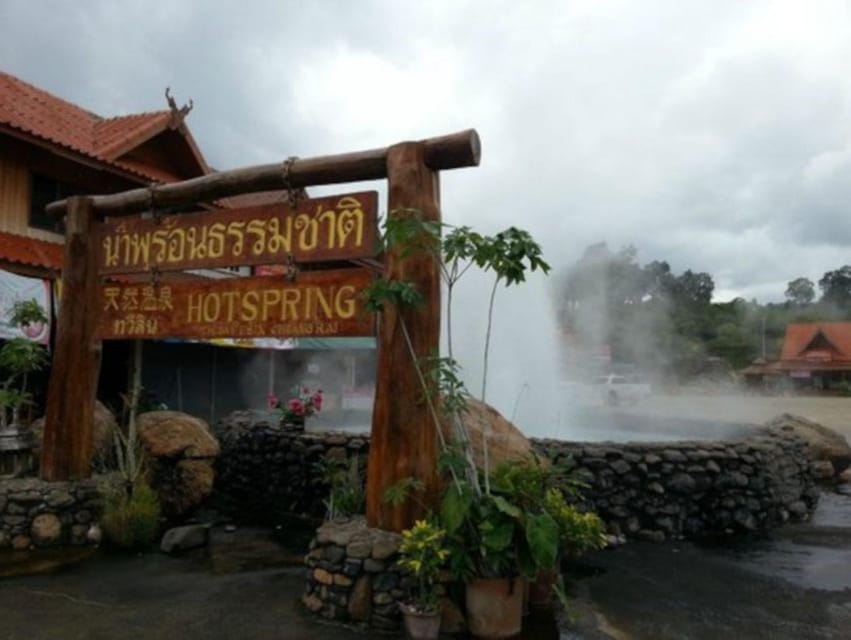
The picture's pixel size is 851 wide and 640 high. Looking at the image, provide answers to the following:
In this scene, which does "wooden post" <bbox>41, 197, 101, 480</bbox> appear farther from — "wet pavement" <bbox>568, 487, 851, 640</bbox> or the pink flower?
"wet pavement" <bbox>568, 487, 851, 640</bbox>

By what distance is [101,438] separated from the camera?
314 inches

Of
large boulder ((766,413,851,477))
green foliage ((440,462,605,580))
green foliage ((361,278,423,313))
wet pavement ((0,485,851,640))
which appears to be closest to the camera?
green foliage ((440,462,605,580))

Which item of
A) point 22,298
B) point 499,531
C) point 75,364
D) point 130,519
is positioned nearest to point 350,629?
point 499,531

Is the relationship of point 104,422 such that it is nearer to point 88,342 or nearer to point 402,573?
point 88,342

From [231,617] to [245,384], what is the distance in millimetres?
15025

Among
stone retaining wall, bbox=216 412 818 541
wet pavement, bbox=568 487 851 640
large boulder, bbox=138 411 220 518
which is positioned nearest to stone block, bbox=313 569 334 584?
wet pavement, bbox=568 487 851 640

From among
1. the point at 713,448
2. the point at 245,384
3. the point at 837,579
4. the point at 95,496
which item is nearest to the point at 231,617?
the point at 95,496

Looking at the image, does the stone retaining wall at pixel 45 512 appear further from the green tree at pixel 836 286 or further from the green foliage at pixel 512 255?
the green tree at pixel 836 286

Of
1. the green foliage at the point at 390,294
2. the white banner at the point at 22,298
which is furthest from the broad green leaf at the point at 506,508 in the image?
the white banner at the point at 22,298

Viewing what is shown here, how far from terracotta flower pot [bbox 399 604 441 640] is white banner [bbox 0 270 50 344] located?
26.3 ft

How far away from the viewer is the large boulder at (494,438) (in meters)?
6.03

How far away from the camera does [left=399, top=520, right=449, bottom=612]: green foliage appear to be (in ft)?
13.7

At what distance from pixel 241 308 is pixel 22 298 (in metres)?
6.35

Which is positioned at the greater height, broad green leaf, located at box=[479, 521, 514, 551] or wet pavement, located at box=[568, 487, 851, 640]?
broad green leaf, located at box=[479, 521, 514, 551]
